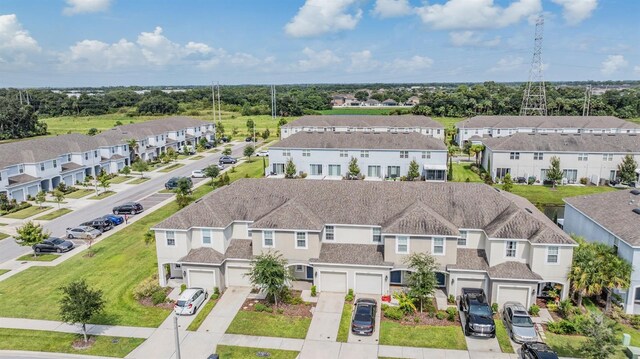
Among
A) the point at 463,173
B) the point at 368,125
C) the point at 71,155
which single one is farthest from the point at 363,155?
the point at 71,155

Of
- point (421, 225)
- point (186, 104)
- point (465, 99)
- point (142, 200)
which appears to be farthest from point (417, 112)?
point (421, 225)

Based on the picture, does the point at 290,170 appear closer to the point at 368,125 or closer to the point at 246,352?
the point at 368,125

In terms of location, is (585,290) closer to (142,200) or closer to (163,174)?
(142,200)

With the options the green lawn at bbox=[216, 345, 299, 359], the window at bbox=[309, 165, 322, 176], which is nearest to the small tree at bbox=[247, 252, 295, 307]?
the green lawn at bbox=[216, 345, 299, 359]

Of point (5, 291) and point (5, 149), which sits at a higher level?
point (5, 149)

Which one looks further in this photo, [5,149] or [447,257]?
[5,149]

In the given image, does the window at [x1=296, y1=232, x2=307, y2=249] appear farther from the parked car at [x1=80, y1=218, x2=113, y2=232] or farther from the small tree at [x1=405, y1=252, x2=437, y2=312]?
the parked car at [x1=80, y1=218, x2=113, y2=232]
